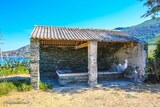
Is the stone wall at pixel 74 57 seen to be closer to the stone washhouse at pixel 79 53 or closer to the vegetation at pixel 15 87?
the stone washhouse at pixel 79 53

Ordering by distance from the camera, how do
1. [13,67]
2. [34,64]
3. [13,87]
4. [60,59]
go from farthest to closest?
[13,67]
[60,59]
[34,64]
[13,87]

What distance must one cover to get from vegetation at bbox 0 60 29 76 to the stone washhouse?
118 inches

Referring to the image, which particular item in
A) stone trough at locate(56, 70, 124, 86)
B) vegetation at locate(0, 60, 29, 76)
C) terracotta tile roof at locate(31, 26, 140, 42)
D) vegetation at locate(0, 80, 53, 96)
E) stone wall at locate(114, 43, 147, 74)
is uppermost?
terracotta tile roof at locate(31, 26, 140, 42)

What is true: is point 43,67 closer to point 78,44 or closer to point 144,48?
point 78,44

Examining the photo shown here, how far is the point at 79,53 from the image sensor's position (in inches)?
631

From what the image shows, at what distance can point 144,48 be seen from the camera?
40.3ft

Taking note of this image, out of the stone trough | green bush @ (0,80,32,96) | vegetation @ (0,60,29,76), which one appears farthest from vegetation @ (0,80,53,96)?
vegetation @ (0,60,29,76)

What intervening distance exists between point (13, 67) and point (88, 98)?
11.0 m

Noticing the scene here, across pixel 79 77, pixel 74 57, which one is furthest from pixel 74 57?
pixel 79 77

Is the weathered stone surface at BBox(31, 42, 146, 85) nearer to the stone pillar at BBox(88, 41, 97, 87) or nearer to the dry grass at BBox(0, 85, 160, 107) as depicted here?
the stone pillar at BBox(88, 41, 97, 87)

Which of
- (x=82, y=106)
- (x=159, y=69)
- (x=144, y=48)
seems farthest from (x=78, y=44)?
(x=82, y=106)

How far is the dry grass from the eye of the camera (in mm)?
8023

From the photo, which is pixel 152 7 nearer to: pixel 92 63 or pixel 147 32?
pixel 92 63

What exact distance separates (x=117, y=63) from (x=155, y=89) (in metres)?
4.49
